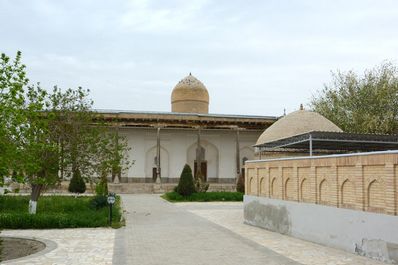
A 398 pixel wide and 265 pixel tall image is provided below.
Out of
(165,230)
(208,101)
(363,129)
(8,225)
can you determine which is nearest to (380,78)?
(363,129)

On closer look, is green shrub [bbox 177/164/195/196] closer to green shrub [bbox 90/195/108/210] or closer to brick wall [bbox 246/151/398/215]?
green shrub [bbox 90/195/108/210]

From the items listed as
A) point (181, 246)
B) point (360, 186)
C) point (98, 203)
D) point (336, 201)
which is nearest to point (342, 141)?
point (336, 201)

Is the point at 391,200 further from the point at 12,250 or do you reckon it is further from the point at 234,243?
the point at 12,250

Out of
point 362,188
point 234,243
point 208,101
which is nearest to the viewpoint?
point 362,188

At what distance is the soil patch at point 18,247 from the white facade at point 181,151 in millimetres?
21326

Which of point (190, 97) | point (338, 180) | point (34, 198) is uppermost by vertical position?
point (190, 97)

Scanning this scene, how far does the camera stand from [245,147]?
1315 inches

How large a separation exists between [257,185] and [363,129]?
46.1 feet

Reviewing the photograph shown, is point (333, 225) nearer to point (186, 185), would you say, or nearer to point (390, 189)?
point (390, 189)

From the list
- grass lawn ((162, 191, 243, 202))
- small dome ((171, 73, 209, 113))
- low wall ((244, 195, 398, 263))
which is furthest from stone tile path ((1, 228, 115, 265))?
small dome ((171, 73, 209, 113))

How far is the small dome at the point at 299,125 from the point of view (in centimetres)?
1755

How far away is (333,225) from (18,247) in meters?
6.80

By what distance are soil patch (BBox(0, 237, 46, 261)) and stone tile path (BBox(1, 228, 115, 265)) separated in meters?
0.41

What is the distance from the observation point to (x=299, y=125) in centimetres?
1778
